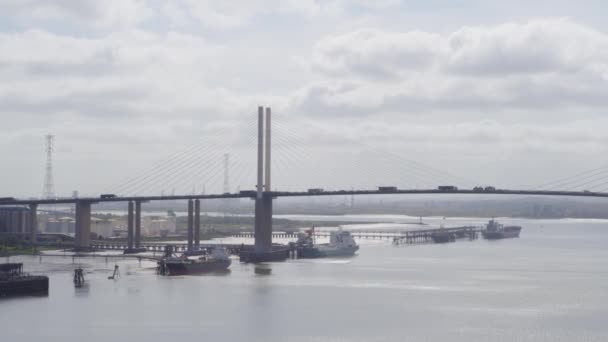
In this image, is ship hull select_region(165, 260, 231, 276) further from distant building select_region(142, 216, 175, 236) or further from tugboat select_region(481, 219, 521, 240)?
tugboat select_region(481, 219, 521, 240)

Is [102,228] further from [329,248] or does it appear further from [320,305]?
[320,305]

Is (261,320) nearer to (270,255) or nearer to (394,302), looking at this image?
(394,302)

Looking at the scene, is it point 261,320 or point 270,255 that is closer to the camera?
point 261,320

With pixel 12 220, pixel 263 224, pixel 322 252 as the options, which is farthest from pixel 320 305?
pixel 12 220

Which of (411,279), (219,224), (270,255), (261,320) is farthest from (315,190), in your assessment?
(219,224)

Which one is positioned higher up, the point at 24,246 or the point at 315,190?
the point at 315,190

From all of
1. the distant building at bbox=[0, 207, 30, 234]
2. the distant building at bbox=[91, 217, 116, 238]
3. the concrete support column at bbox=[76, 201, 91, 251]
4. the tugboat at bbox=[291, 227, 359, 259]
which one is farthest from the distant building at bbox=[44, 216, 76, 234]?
the tugboat at bbox=[291, 227, 359, 259]
